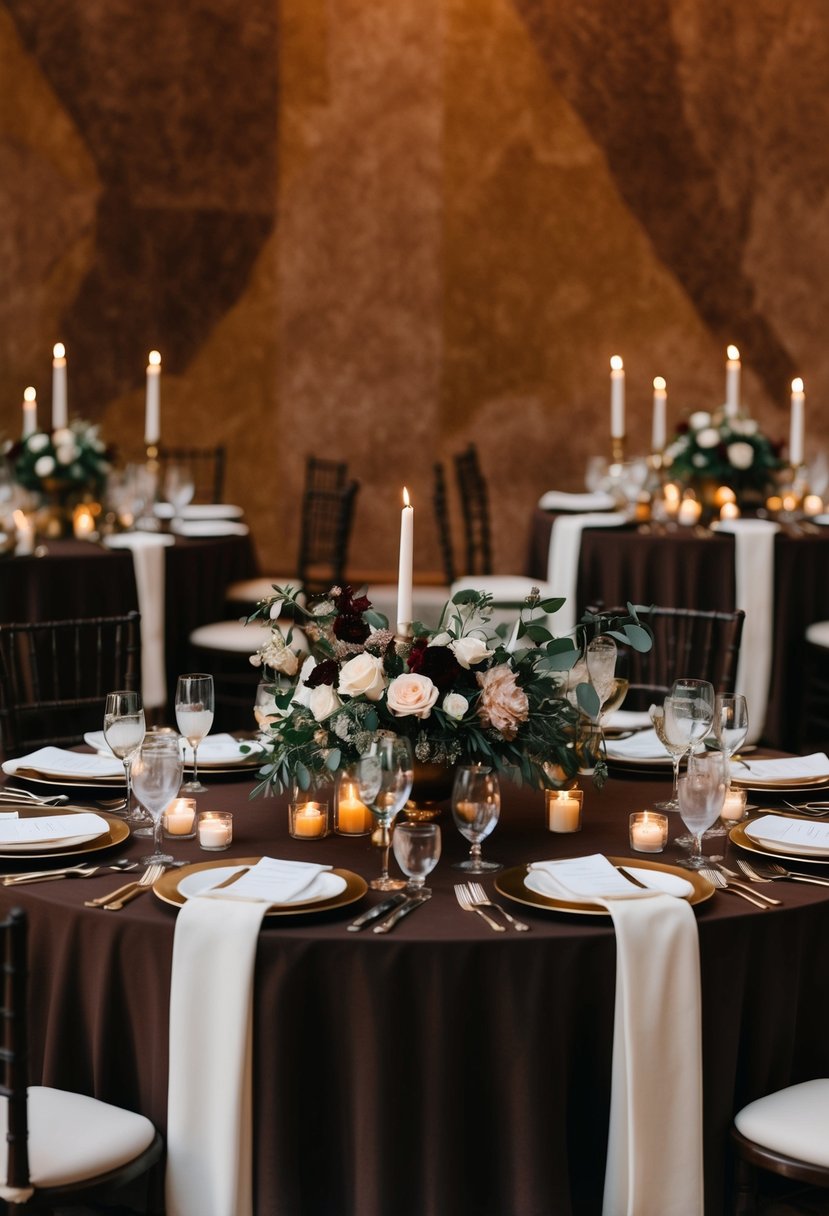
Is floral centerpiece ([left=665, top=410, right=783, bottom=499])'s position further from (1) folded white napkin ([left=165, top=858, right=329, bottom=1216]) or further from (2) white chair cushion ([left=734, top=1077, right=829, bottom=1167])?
(1) folded white napkin ([left=165, top=858, right=329, bottom=1216])

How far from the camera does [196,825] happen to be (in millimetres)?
2674

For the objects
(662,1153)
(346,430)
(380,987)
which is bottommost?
(662,1153)

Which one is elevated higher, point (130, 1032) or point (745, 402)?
point (745, 402)

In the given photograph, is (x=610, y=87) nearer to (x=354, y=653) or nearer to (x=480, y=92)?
(x=480, y=92)

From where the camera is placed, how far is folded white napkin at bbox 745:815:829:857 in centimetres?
246

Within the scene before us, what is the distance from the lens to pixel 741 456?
616 cm

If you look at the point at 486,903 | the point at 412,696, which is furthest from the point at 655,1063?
the point at 412,696

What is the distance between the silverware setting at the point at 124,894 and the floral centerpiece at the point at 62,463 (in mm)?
3844

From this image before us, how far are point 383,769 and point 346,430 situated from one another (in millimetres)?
6978

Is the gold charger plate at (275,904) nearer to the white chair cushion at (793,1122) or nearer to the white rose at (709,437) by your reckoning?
the white chair cushion at (793,1122)

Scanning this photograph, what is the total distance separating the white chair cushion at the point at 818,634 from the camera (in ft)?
18.7

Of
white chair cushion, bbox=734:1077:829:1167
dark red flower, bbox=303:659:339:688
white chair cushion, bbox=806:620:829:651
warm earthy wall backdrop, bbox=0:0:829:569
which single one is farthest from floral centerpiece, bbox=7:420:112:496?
white chair cushion, bbox=734:1077:829:1167

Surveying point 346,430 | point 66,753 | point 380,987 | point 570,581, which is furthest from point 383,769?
point 346,430

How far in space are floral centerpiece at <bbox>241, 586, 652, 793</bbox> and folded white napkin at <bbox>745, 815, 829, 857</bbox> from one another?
344mm
